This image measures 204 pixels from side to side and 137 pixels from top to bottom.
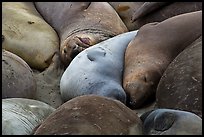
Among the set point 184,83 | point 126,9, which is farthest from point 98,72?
point 126,9

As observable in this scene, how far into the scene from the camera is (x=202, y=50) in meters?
3.25

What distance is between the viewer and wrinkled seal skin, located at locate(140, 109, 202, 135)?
90.3 inches

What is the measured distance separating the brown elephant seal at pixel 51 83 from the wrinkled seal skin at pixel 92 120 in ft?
4.09

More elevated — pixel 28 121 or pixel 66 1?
pixel 28 121

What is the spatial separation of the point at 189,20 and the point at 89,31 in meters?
0.96

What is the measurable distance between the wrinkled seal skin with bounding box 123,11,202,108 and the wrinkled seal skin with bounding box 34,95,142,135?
1.01 m

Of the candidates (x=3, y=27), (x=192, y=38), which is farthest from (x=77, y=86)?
(x=3, y=27)

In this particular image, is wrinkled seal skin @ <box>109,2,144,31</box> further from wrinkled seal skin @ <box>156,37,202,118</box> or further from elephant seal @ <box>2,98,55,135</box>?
elephant seal @ <box>2,98,55,135</box>

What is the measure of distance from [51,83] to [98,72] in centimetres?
52

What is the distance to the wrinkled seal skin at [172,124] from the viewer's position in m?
2.29

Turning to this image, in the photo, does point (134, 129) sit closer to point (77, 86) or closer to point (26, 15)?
point (77, 86)

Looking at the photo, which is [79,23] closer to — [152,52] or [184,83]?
[152,52]

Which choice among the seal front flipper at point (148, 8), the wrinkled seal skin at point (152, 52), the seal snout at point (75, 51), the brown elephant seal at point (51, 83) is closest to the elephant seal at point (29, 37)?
the brown elephant seal at point (51, 83)

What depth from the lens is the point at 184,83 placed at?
123 inches
